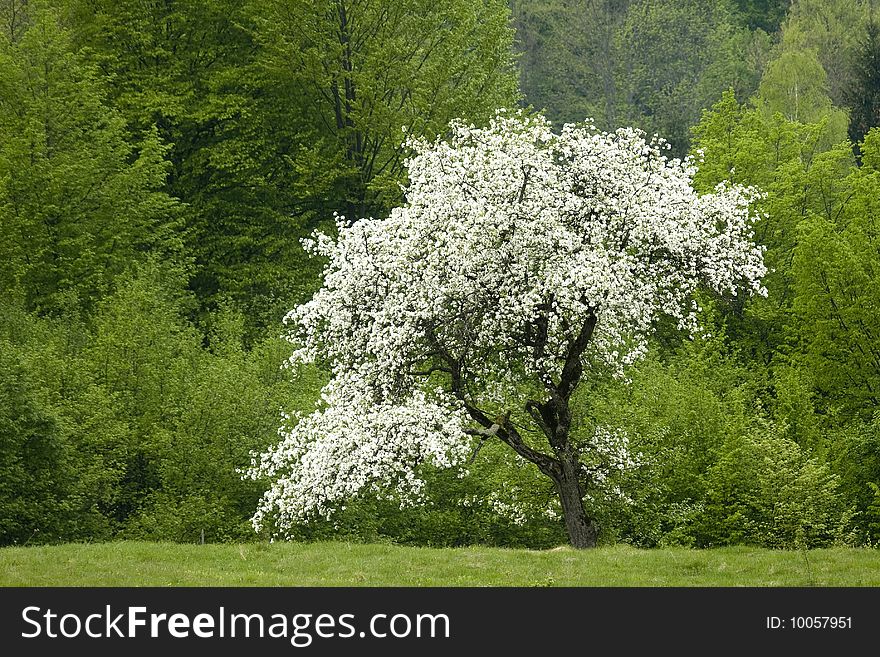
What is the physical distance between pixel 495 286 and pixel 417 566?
5400mm

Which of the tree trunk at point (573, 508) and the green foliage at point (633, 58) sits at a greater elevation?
the green foliage at point (633, 58)

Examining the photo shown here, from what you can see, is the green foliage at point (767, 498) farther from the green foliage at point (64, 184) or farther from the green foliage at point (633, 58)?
the green foliage at point (633, 58)

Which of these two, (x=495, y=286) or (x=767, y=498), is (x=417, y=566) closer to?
(x=495, y=286)

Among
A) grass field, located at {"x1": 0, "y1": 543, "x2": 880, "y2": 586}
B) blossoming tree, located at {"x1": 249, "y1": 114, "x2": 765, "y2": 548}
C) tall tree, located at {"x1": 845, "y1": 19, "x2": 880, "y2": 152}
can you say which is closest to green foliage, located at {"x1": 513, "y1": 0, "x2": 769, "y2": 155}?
tall tree, located at {"x1": 845, "y1": 19, "x2": 880, "y2": 152}

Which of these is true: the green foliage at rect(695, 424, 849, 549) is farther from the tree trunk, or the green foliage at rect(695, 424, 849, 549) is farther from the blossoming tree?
the blossoming tree

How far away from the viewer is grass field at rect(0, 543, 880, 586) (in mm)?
20391

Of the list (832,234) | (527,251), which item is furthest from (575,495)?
(832,234)

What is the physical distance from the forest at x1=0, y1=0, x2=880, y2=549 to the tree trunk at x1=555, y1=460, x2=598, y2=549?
2.42 m

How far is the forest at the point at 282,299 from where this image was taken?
30.8 metres

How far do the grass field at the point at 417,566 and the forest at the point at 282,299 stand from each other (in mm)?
4117

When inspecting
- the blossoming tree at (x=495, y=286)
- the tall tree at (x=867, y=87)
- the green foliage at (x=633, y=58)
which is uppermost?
the green foliage at (x=633, y=58)

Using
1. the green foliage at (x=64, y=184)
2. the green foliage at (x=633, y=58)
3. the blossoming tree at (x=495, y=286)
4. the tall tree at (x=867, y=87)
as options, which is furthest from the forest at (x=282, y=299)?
the green foliage at (x=633, y=58)

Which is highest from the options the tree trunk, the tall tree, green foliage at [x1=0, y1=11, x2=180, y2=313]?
the tall tree
